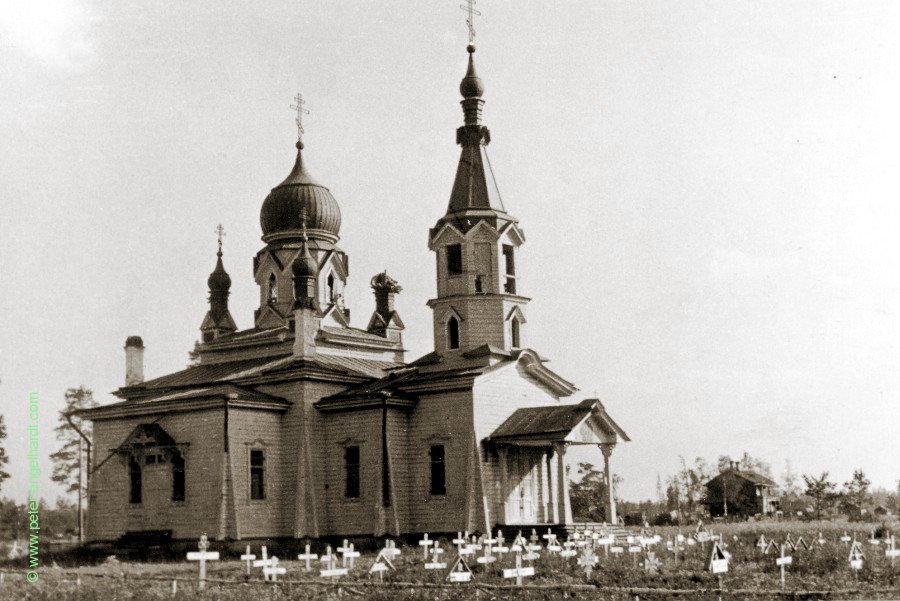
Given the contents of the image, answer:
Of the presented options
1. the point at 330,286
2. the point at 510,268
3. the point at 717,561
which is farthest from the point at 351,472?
the point at 717,561

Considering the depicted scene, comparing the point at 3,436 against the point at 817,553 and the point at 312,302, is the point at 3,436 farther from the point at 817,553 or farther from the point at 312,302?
the point at 817,553

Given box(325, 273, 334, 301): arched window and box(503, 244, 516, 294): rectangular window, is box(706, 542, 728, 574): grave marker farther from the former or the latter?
box(325, 273, 334, 301): arched window

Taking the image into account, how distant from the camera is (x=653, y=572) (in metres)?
21.5

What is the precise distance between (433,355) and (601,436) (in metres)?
5.70

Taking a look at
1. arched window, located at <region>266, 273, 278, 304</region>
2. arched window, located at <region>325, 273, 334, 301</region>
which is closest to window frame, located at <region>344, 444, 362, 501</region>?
arched window, located at <region>325, 273, 334, 301</region>

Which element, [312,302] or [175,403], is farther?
[312,302]

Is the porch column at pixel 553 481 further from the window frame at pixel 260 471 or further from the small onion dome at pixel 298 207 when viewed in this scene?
the small onion dome at pixel 298 207

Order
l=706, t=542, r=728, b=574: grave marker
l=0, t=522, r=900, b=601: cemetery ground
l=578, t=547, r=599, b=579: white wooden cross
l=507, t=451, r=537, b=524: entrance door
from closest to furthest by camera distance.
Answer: l=706, t=542, r=728, b=574: grave marker
l=0, t=522, r=900, b=601: cemetery ground
l=578, t=547, r=599, b=579: white wooden cross
l=507, t=451, r=537, b=524: entrance door

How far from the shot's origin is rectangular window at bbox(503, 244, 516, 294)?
3419 cm

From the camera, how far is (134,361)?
39.2 metres

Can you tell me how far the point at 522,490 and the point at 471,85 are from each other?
12.0 m

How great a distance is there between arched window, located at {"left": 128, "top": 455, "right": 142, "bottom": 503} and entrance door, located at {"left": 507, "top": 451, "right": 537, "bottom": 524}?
10784 mm

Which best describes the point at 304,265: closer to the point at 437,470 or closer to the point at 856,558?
the point at 437,470

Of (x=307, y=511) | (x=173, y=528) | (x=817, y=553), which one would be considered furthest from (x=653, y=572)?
(x=173, y=528)
